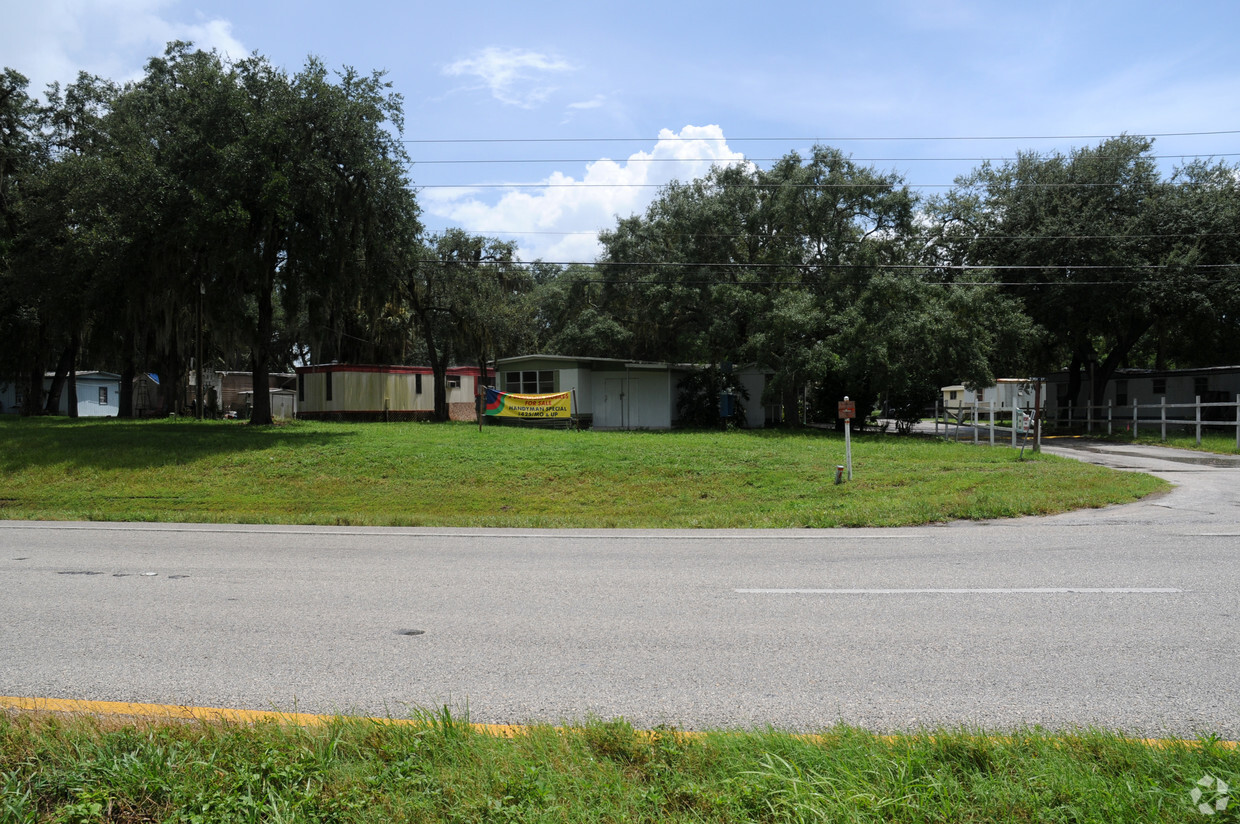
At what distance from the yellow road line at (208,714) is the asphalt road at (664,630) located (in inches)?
6.2

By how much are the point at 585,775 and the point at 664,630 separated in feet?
8.22

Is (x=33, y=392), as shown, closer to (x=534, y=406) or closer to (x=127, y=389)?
(x=127, y=389)

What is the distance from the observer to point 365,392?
116 ft

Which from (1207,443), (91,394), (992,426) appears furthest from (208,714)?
(91,394)

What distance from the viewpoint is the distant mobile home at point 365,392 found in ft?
114

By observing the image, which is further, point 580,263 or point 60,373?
point 60,373

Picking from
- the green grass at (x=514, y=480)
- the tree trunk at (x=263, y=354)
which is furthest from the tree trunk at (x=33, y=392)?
the tree trunk at (x=263, y=354)

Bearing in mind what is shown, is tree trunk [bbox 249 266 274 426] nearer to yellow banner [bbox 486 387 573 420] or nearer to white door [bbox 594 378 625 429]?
yellow banner [bbox 486 387 573 420]

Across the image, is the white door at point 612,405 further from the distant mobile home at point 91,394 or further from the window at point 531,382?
the distant mobile home at point 91,394

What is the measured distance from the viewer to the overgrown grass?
2.95 m

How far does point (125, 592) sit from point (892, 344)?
2541 cm

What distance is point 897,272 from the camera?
30.8m

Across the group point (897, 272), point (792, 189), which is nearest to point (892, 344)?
point (897, 272)

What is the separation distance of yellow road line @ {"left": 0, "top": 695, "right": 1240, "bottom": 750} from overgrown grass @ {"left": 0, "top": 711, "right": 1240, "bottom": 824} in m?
0.10
